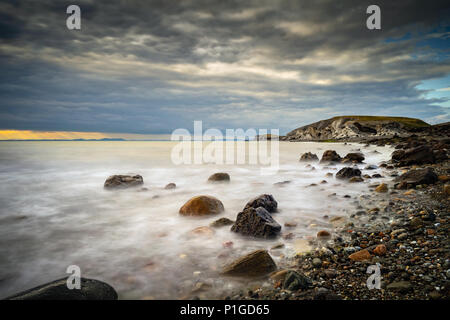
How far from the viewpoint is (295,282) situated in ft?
8.71

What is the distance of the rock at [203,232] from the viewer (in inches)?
185

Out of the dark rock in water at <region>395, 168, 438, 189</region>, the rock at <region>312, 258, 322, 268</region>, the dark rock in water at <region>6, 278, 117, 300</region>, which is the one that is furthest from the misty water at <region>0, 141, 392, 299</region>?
the dark rock in water at <region>395, 168, 438, 189</region>

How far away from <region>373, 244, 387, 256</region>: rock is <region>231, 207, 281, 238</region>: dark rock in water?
1.65 metres

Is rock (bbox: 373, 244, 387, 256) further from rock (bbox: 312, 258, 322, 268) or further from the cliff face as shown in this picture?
the cliff face

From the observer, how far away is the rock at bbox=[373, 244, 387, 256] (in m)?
3.19

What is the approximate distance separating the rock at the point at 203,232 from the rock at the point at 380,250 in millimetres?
2812

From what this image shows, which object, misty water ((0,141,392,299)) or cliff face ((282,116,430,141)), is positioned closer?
misty water ((0,141,392,299))

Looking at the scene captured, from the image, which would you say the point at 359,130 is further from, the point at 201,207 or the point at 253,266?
the point at 253,266

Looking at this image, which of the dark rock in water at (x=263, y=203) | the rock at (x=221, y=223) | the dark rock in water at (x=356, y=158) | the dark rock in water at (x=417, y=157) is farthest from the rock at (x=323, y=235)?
the dark rock in water at (x=356, y=158)

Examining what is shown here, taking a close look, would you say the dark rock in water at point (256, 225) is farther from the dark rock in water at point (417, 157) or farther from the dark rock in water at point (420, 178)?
the dark rock in water at point (417, 157)

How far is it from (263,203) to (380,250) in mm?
2772
